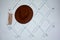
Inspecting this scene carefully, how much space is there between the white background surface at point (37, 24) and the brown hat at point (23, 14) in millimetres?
63

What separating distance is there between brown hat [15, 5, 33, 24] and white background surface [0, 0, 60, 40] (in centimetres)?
6

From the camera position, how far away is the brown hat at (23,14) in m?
2.23

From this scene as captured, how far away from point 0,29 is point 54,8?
3.84ft

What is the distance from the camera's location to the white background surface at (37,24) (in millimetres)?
2139

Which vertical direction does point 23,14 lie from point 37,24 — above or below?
above

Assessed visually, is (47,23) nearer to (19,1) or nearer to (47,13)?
(47,13)

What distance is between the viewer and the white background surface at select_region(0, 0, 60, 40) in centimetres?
214

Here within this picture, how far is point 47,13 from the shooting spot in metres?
2.18

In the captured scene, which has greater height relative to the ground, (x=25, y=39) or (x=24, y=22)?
(x=24, y=22)

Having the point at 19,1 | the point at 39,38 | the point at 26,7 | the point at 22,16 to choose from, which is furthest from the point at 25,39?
the point at 19,1

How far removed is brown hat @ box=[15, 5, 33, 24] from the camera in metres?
2.23

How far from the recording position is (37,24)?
219cm

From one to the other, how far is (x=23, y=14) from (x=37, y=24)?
35cm

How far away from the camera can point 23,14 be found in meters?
2.26
